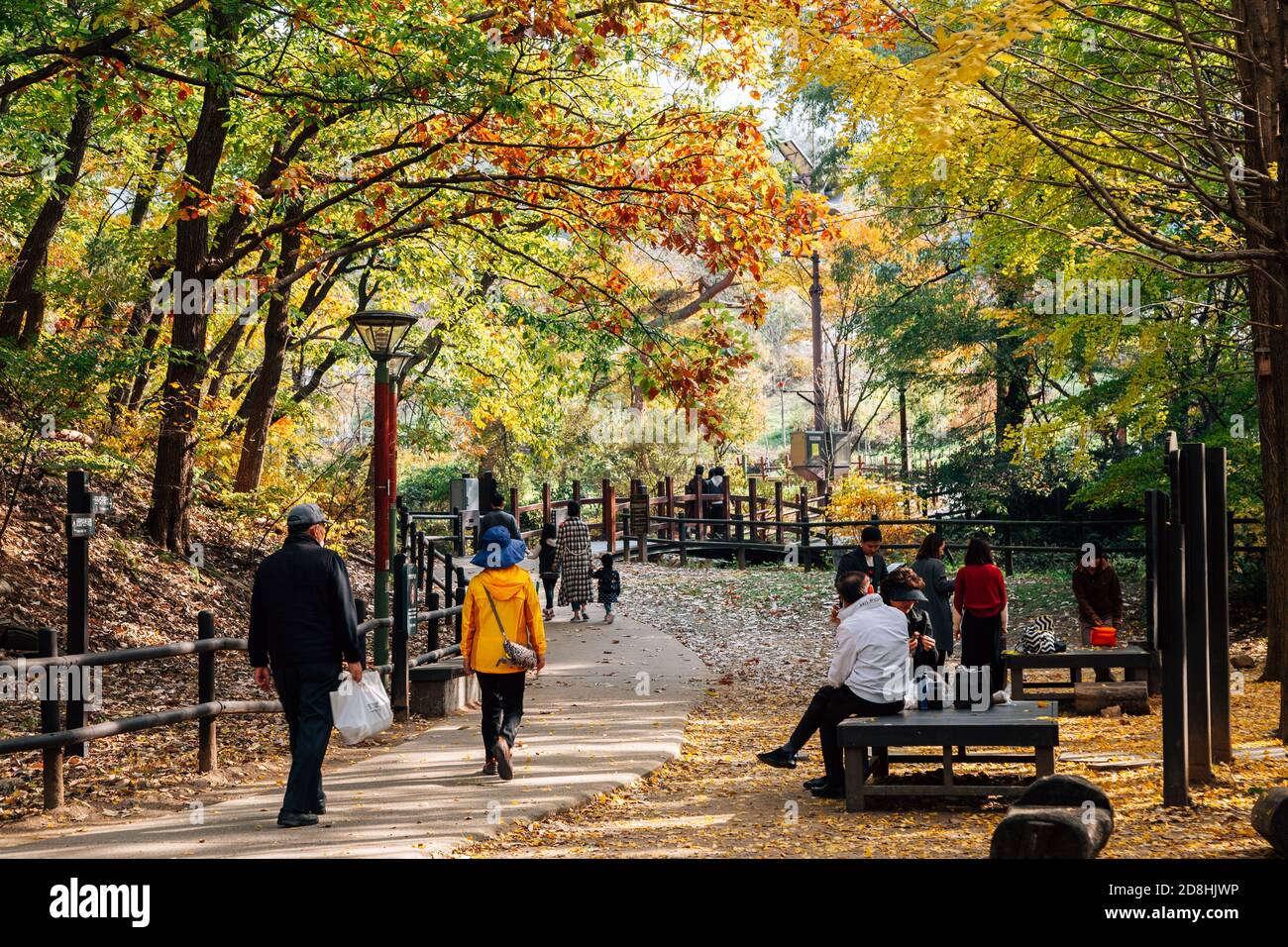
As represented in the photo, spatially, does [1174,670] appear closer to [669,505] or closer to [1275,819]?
[1275,819]

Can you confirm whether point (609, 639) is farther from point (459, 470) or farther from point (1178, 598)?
point (459, 470)

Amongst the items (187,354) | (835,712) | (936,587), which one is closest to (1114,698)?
(936,587)

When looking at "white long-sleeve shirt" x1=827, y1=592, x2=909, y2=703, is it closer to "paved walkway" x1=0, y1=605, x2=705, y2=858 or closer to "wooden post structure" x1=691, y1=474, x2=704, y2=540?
"paved walkway" x1=0, y1=605, x2=705, y2=858

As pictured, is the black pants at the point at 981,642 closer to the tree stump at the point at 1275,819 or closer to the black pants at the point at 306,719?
the tree stump at the point at 1275,819

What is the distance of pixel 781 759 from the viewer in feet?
28.9

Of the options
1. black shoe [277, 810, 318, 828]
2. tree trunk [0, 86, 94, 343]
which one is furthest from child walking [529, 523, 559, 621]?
black shoe [277, 810, 318, 828]

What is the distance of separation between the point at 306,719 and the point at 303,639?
464mm

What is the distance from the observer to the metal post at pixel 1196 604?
25.3ft

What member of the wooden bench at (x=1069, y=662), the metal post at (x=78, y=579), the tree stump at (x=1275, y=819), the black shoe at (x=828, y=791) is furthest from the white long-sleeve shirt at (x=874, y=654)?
the metal post at (x=78, y=579)

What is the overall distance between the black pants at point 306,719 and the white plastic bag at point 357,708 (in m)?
0.12

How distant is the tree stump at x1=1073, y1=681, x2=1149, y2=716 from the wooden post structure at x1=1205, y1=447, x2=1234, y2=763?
9.77 feet

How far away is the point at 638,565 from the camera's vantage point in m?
28.0

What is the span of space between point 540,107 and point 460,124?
2.71 ft
